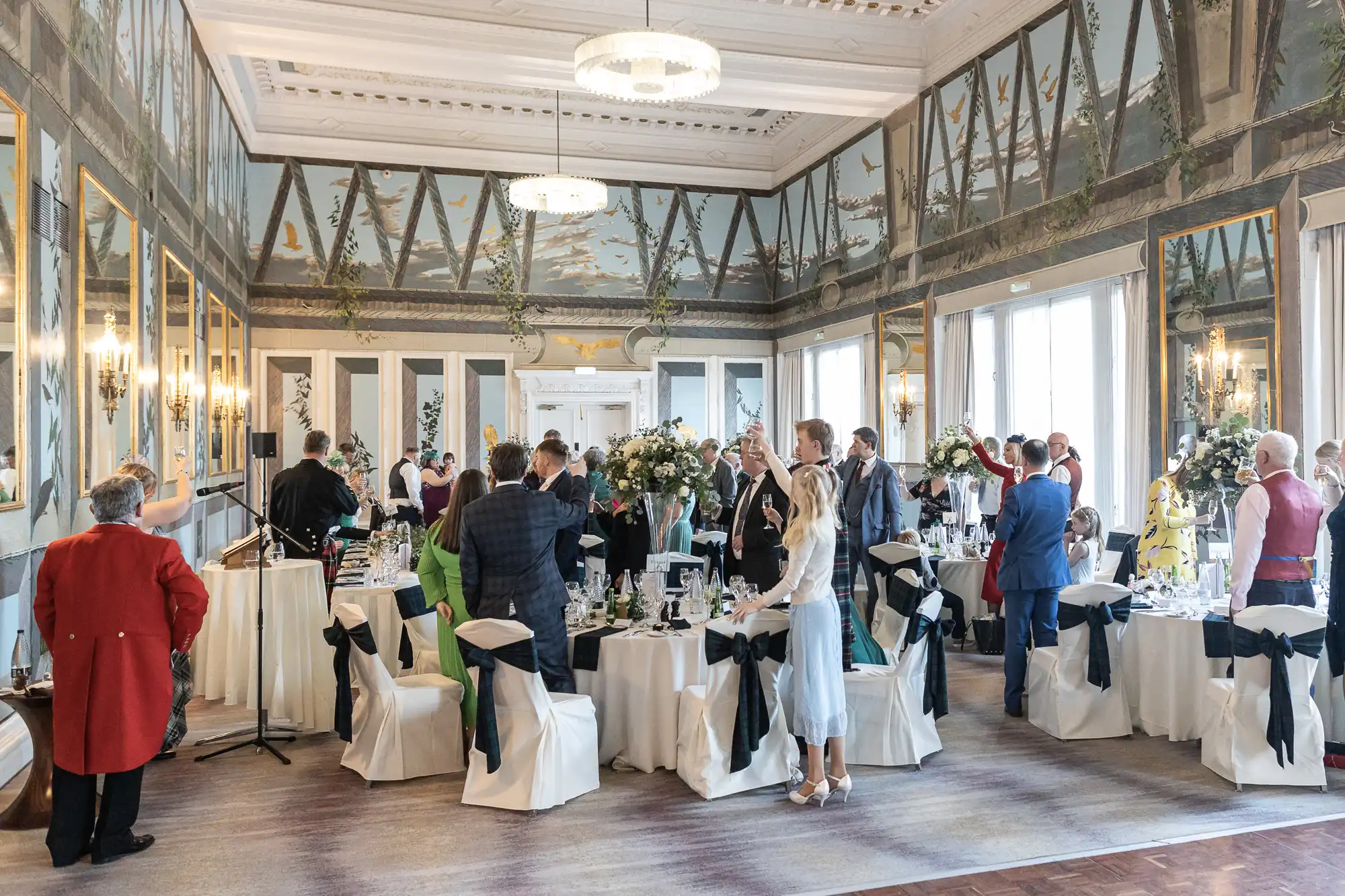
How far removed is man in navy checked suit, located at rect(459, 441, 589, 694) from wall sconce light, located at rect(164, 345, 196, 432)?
447cm

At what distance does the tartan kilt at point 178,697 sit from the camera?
5.05m

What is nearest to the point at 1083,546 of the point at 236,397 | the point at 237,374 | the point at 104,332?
the point at 104,332

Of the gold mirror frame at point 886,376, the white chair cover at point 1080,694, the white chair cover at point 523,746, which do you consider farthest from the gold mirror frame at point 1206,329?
the white chair cover at point 523,746

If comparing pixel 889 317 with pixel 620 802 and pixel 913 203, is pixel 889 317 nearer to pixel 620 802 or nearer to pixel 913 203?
pixel 913 203

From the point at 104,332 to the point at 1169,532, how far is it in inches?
268

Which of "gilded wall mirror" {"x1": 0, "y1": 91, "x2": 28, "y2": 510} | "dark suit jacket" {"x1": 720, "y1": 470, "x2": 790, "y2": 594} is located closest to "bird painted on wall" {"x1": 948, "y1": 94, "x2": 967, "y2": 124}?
"dark suit jacket" {"x1": 720, "y1": 470, "x2": 790, "y2": 594}

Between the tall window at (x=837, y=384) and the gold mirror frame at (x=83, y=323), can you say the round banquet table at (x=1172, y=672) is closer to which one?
the gold mirror frame at (x=83, y=323)

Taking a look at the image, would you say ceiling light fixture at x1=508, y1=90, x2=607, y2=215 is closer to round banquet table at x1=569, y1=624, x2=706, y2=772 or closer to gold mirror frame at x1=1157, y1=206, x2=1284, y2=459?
gold mirror frame at x1=1157, y1=206, x2=1284, y2=459

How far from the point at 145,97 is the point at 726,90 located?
6.21 metres

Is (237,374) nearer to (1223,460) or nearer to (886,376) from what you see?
(886,376)

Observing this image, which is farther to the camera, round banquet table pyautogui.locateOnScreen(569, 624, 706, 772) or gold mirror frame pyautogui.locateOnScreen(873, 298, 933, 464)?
gold mirror frame pyautogui.locateOnScreen(873, 298, 933, 464)

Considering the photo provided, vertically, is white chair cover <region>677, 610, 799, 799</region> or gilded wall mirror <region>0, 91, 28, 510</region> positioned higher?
gilded wall mirror <region>0, 91, 28, 510</region>

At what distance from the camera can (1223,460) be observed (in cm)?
574

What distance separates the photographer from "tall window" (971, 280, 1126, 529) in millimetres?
8906
